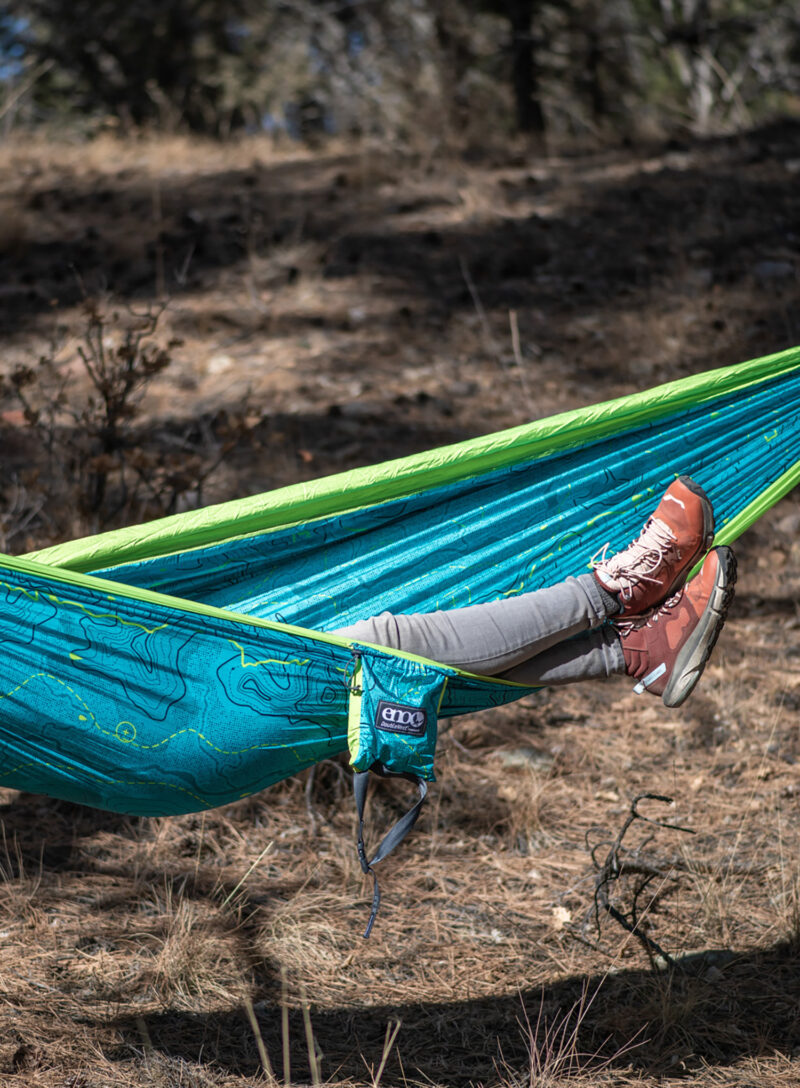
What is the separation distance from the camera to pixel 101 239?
5.52m

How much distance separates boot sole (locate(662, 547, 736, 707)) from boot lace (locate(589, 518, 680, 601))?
0.10 metres

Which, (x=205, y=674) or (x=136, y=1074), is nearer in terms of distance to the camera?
(x=205, y=674)

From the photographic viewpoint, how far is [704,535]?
1.97 m

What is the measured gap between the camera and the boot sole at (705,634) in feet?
6.20

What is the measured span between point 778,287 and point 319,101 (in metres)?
6.36

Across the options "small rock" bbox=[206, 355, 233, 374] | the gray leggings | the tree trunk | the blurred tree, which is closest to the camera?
the gray leggings

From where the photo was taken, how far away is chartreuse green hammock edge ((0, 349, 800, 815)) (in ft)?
5.62

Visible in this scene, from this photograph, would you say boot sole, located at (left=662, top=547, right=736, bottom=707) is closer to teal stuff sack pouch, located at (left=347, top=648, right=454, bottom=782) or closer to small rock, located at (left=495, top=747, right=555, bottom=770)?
teal stuff sack pouch, located at (left=347, top=648, right=454, bottom=782)

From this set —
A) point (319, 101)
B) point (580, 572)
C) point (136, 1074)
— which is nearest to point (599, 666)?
point (580, 572)

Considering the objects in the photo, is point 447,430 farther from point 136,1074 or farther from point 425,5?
point 425,5

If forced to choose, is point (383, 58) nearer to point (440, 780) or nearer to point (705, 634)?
point (440, 780)

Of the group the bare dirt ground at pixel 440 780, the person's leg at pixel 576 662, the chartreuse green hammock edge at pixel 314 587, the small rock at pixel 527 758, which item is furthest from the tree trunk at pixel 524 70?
the person's leg at pixel 576 662

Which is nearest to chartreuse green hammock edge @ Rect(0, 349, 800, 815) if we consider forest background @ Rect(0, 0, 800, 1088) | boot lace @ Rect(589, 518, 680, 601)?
boot lace @ Rect(589, 518, 680, 601)

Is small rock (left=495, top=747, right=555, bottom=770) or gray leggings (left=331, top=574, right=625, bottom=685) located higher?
gray leggings (left=331, top=574, right=625, bottom=685)
